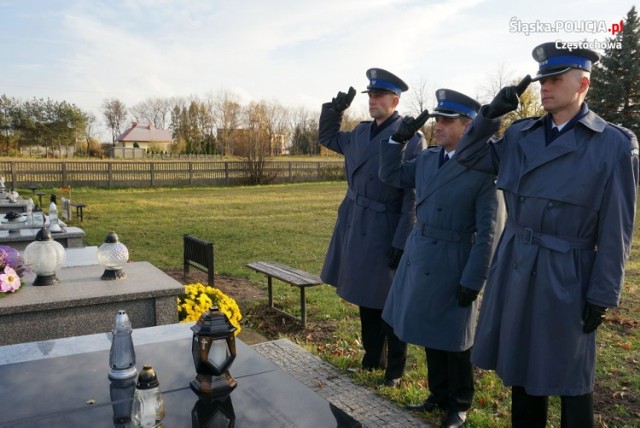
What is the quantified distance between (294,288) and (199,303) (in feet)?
9.05

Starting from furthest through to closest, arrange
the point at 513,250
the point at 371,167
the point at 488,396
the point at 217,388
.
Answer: the point at 371,167 → the point at 488,396 → the point at 513,250 → the point at 217,388

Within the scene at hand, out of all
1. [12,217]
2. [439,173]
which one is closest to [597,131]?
[439,173]

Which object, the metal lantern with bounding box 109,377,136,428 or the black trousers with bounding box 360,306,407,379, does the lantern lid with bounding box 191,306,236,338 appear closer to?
the metal lantern with bounding box 109,377,136,428

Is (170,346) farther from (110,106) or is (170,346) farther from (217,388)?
(110,106)

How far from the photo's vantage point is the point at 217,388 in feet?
7.63

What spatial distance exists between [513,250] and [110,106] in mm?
75963

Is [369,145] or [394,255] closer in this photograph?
[394,255]

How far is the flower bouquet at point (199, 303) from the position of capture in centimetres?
481

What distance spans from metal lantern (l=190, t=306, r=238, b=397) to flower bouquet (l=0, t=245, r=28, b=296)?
2590 mm

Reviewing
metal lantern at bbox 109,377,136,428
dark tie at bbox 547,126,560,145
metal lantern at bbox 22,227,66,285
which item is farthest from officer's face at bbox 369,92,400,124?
metal lantern at bbox 22,227,66,285

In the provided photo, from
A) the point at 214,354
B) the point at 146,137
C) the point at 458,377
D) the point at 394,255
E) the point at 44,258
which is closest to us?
the point at 214,354

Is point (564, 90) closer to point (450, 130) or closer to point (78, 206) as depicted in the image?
point (450, 130)

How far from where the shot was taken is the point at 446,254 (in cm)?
343

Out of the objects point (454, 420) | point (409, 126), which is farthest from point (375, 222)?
point (454, 420)
